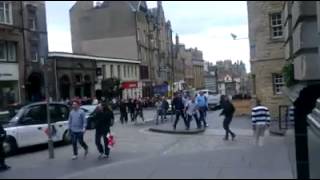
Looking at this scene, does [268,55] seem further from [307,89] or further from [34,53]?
[307,89]

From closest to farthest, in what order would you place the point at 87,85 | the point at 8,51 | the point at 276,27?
the point at 276,27
the point at 8,51
the point at 87,85

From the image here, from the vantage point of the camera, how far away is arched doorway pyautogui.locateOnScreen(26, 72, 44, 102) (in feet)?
159

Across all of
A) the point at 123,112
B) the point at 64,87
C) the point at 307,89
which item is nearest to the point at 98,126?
the point at 307,89

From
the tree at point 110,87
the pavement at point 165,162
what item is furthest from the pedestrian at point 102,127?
the tree at point 110,87

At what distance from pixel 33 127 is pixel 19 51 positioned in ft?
96.7

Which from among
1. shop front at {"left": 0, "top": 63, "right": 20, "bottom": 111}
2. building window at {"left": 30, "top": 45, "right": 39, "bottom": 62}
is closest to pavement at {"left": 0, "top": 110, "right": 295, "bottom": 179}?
shop front at {"left": 0, "top": 63, "right": 20, "bottom": 111}

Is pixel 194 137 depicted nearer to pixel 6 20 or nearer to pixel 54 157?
pixel 54 157

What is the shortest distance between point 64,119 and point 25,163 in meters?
5.34

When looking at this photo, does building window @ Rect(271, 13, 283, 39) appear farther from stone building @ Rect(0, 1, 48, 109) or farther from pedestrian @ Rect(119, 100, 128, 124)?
stone building @ Rect(0, 1, 48, 109)

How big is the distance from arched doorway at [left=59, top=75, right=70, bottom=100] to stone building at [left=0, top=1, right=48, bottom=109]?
3.50 m

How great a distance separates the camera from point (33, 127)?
1881 cm

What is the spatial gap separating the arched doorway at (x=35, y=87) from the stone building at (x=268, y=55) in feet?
75.6

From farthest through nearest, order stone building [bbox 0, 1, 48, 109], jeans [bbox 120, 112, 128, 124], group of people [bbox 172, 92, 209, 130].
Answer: stone building [bbox 0, 1, 48, 109], jeans [bbox 120, 112, 128, 124], group of people [bbox 172, 92, 209, 130]

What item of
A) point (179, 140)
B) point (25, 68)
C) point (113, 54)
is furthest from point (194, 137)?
point (113, 54)
